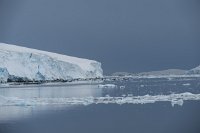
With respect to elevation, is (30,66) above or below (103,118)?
above

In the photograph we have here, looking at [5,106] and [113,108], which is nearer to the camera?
[113,108]

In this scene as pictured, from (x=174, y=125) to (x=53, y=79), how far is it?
3667 cm

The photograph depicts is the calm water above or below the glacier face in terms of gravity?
below

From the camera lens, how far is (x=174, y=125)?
11594mm

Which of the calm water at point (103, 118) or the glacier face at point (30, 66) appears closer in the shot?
the calm water at point (103, 118)

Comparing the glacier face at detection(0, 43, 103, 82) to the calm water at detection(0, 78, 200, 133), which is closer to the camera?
the calm water at detection(0, 78, 200, 133)

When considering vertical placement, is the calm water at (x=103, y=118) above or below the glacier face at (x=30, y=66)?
below

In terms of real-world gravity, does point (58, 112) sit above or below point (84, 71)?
below

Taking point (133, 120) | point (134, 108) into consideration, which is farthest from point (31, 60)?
point (133, 120)

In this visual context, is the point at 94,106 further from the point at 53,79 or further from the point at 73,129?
the point at 53,79

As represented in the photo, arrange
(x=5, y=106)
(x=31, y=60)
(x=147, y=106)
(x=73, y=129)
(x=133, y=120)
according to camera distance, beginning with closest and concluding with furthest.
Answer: (x=73, y=129), (x=133, y=120), (x=147, y=106), (x=5, y=106), (x=31, y=60)

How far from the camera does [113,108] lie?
16047mm

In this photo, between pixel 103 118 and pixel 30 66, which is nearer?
pixel 103 118

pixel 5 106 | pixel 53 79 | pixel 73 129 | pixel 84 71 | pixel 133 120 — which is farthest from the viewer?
pixel 84 71
